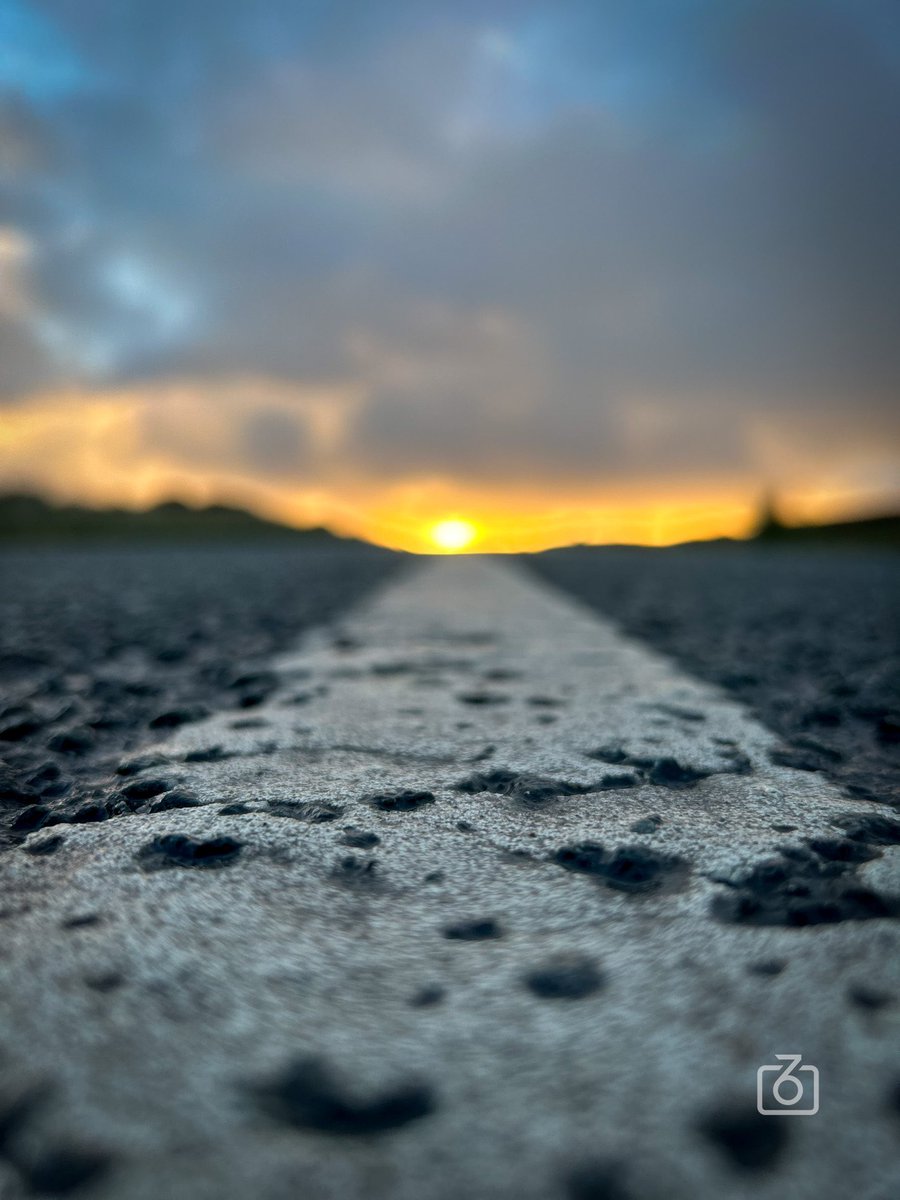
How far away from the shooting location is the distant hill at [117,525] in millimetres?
58219

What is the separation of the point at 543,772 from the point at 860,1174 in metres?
1.58

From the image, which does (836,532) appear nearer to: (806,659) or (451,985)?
(806,659)

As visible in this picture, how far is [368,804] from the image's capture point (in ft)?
7.19

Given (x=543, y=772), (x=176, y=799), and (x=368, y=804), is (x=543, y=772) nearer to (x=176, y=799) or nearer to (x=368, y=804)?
(x=368, y=804)

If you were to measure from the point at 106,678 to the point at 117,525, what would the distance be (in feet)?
223

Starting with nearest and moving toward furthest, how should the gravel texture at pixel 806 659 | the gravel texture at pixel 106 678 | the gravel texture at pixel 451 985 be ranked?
the gravel texture at pixel 451 985 < the gravel texture at pixel 106 678 < the gravel texture at pixel 806 659

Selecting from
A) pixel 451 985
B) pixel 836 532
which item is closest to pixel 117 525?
pixel 836 532
